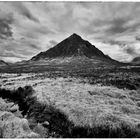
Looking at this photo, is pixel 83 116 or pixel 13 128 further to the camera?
pixel 83 116

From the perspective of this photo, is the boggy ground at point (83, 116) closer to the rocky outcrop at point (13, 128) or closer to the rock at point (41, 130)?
the rock at point (41, 130)

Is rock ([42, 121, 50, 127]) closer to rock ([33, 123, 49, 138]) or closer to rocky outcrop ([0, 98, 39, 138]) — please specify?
rock ([33, 123, 49, 138])

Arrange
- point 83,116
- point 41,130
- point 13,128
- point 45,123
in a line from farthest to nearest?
point 83,116 < point 45,123 < point 41,130 < point 13,128

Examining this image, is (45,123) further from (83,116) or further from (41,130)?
(83,116)

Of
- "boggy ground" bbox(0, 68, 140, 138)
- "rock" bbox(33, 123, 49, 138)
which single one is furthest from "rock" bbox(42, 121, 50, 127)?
"rock" bbox(33, 123, 49, 138)

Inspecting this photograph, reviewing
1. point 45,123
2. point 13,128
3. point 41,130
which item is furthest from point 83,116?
point 13,128

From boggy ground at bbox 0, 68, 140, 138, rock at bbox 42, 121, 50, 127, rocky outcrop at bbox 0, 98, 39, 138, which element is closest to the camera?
rocky outcrop at bbox 0, 98, 39, 138

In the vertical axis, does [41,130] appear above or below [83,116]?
below

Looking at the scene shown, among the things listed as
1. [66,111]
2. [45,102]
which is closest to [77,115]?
[66,111]

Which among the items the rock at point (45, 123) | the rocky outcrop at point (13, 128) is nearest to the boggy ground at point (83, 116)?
the rock at point (45, 123)

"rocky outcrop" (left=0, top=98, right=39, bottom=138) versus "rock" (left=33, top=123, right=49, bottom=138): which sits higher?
"rocky outcrop" (left=0, top=98, right=39, bottom=138)

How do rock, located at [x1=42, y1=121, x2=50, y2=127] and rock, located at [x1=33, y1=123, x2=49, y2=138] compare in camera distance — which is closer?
rock, located at [x1=33, y1=123, x2=49, y2=138]

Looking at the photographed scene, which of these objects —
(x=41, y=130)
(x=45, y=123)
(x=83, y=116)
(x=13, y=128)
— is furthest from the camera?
(x=83, y=116)

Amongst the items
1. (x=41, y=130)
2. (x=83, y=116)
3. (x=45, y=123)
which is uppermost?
(x=83, y=116)
